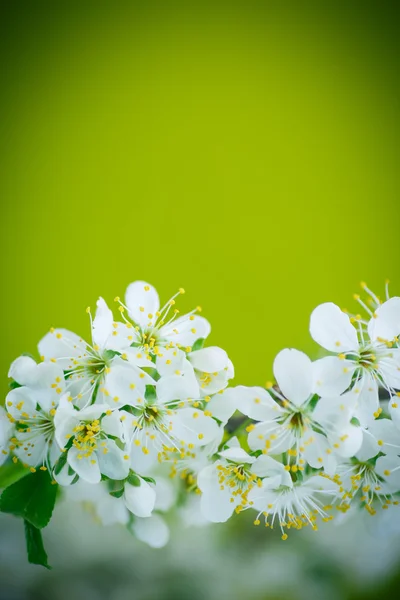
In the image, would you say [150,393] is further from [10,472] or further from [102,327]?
[10,472]

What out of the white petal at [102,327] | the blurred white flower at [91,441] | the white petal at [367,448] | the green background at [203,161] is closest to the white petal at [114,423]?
the blurred white flower at [91,441]

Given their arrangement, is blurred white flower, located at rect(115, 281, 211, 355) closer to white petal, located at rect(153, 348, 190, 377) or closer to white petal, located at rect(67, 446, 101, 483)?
white petal, located at rect(153, 348, 190, 377)

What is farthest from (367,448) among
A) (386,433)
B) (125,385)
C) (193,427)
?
(125,385)

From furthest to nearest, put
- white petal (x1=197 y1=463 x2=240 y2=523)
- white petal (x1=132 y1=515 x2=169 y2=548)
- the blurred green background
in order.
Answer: the blurred green background, white petal (x1=132 y1=515 x2=169 y2=548), white petal (x1=197 y1=463 x2=240 y2=523)

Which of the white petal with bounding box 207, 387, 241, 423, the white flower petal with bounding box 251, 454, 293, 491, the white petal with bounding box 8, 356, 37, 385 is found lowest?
the white flower petal with bounding box 251, 454, 293, 491

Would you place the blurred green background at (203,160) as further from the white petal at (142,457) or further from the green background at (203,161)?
the white petal at (142,457)

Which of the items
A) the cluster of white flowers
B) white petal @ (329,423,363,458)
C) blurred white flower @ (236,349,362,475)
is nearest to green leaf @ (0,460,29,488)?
the cluster of white flowers
